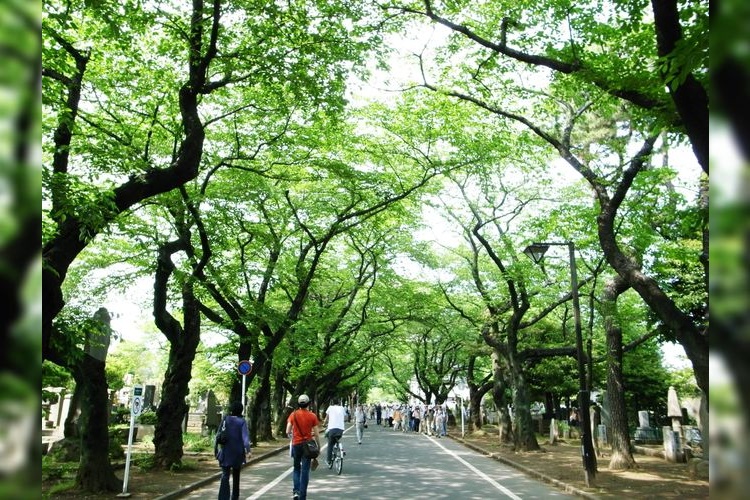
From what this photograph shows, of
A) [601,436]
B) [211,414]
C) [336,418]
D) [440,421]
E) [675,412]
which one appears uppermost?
[675,412]

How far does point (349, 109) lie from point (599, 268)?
363 inches

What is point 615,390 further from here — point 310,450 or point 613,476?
point 310,450

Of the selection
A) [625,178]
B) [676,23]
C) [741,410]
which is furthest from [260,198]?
[741,410]

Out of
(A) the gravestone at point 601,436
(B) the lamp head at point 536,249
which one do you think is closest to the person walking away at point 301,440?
(B) the lamp head at point 536,249

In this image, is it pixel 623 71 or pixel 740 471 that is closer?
pixel 740 471

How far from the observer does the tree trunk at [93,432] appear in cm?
959

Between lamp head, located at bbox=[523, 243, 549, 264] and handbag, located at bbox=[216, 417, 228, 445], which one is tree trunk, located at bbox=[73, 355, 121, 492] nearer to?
handbag, located at bbox=[216, 417, 228, 445]

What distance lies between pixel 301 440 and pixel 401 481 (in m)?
3.82

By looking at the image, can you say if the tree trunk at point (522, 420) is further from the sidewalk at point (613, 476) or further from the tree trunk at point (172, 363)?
the tree trunk at point (172, 363)

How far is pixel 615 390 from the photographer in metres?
13.9

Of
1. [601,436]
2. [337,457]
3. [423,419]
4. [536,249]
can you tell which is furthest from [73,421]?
[423,419]

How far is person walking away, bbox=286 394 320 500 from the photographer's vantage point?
862 cm

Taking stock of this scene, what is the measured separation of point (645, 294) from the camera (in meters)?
8.74

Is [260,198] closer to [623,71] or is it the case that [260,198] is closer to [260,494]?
[260,494]
